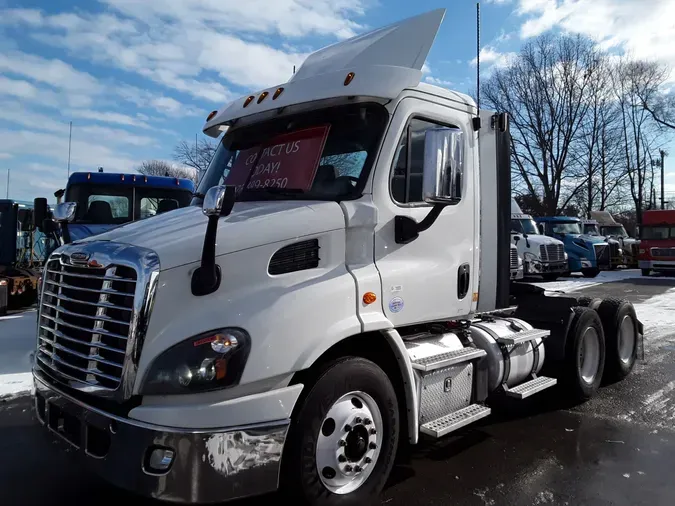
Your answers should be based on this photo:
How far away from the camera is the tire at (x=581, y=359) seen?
5.70 meters

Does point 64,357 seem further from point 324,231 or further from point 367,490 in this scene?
point 367,490

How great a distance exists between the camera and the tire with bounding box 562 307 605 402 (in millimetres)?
5703

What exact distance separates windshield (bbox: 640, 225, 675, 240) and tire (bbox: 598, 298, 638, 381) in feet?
72.0

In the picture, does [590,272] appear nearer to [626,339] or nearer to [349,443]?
[626,339]

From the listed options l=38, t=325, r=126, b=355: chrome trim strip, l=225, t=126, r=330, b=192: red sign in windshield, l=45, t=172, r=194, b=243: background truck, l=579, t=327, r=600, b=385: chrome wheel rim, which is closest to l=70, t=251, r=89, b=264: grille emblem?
l=38, t=325, r=126, b=355: chrome trim strip

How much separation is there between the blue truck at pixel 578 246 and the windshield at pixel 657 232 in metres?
2.44

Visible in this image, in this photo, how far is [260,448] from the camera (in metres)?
2.84

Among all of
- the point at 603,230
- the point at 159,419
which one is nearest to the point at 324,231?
Answer: the point at 159,419

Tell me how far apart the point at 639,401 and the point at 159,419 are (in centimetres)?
523

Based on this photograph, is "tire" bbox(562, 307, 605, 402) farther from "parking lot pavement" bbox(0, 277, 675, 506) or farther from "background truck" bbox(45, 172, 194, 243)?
"background truck" bbox(45, 172, 194, 243)

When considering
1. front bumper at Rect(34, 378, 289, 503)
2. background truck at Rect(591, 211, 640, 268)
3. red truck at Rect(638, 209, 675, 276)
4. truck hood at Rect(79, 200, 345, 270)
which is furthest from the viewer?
background truck at Rect(591, 211, 640, 268)

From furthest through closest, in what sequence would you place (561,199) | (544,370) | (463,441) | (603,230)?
1. (561,199)
2. (603,230)
3. (544,370)
4. (463,441)

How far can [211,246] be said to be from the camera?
2.86 m

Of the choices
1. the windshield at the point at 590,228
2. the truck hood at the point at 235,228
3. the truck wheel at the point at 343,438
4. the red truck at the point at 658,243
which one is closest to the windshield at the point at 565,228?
the windshield at the point at 590,228
